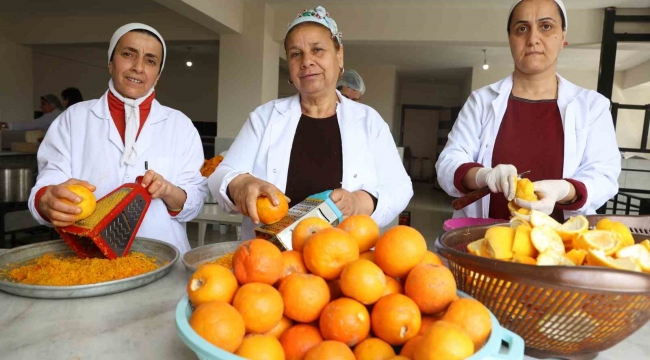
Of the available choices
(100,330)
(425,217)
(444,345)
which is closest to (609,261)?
(444,345)

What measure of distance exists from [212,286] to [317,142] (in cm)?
111

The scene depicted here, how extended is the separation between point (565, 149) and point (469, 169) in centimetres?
40

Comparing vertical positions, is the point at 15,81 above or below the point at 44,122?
above

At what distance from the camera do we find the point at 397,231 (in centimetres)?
81

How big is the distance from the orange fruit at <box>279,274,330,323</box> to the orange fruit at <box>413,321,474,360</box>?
0.18 meters

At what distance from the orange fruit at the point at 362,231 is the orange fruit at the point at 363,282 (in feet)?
0.52

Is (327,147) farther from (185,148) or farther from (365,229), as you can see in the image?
(365,229)

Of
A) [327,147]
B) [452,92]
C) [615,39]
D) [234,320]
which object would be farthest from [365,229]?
[452,92]

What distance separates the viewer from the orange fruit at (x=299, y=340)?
0.67 m

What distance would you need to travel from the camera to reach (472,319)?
0.67 metres

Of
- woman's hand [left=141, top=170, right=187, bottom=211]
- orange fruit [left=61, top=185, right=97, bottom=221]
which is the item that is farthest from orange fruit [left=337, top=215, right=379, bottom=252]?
woman's hand [left=141, top=170, right=187, bottom=211]

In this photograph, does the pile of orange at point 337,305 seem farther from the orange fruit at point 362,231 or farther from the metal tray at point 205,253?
the metal tray at point 205,253

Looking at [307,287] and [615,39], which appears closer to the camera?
[307,287]

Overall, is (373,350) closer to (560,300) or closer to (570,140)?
(560,300)
